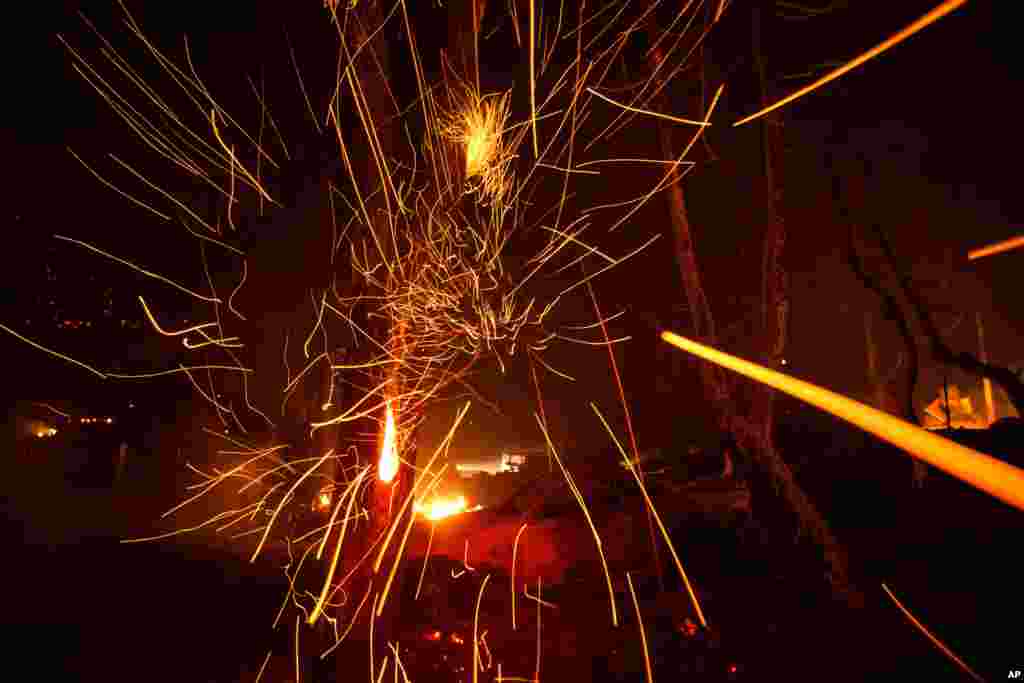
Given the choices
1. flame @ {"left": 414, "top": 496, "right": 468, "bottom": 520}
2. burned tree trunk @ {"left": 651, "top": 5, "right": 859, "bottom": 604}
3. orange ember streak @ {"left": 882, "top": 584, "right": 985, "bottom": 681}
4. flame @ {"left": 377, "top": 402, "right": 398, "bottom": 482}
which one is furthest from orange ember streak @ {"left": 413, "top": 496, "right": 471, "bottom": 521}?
flame @ {"left": 377, "top": 402, "right": 398, "bottom": 482}

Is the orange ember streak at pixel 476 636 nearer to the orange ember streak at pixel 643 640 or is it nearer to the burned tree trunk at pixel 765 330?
the orange ember streak at pixel 643 640

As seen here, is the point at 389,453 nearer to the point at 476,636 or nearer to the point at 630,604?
the point at 476,636

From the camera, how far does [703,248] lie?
360 inches

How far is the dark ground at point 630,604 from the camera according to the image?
3795 millimetres

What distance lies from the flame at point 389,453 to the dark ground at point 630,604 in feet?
7.03

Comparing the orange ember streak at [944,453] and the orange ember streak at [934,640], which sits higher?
the orange ember streak at [944,453]

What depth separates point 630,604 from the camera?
16.4 feet

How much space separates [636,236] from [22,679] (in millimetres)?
8781

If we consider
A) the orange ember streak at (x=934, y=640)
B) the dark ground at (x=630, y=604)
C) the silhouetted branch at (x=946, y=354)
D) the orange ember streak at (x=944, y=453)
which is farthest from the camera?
the silhouetted branch at (x=946, y=354)

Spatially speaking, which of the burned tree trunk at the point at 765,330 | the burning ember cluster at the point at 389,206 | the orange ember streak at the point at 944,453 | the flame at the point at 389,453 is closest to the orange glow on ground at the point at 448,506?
the burning ember cluster at the point at 389,206

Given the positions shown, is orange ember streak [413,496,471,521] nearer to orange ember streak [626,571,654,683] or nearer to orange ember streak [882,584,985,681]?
orange ember streak [626,571,654,683]

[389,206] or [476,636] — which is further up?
[389,206]

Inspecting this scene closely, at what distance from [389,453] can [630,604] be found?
12.0 feet

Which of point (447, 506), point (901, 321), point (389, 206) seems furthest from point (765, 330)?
point (447, 506)
